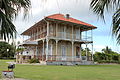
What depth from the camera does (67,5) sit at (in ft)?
6.77

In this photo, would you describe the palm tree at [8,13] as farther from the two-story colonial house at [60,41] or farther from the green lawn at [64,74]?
the two-story colonial house at [60,41]

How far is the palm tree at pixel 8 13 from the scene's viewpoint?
244cm

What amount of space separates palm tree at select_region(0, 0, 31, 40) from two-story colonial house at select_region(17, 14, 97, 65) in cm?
1969

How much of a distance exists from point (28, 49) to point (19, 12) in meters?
30.6

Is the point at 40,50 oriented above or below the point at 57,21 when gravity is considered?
below

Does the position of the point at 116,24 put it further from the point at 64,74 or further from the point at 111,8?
the point at 64,74

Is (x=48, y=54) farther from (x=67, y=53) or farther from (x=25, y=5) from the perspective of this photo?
(x=25, y=5)

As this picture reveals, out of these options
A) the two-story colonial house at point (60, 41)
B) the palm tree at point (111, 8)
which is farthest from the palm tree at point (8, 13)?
the two-story colonial house at point (60, 41)

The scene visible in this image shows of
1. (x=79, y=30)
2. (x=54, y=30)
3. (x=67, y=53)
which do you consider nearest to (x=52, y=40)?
(x=54, y=30)

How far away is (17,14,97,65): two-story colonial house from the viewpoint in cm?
2339

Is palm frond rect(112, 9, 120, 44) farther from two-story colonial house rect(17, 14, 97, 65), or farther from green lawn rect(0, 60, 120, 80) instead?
two-story colonial house rect(17, 14, 97, 65)

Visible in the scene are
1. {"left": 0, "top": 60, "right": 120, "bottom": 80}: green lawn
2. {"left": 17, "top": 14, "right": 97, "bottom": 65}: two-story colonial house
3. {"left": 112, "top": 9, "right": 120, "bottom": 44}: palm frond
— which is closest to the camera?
{"left": 112, "top": 9, "right": 120, "bottom": 44}: palm frond

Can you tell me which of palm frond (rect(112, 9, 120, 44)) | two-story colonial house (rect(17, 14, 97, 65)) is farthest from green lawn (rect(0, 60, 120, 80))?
two-story colonial house (rect(17, 14, 97, 65))

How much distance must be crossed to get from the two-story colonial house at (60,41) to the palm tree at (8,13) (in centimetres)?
1969
